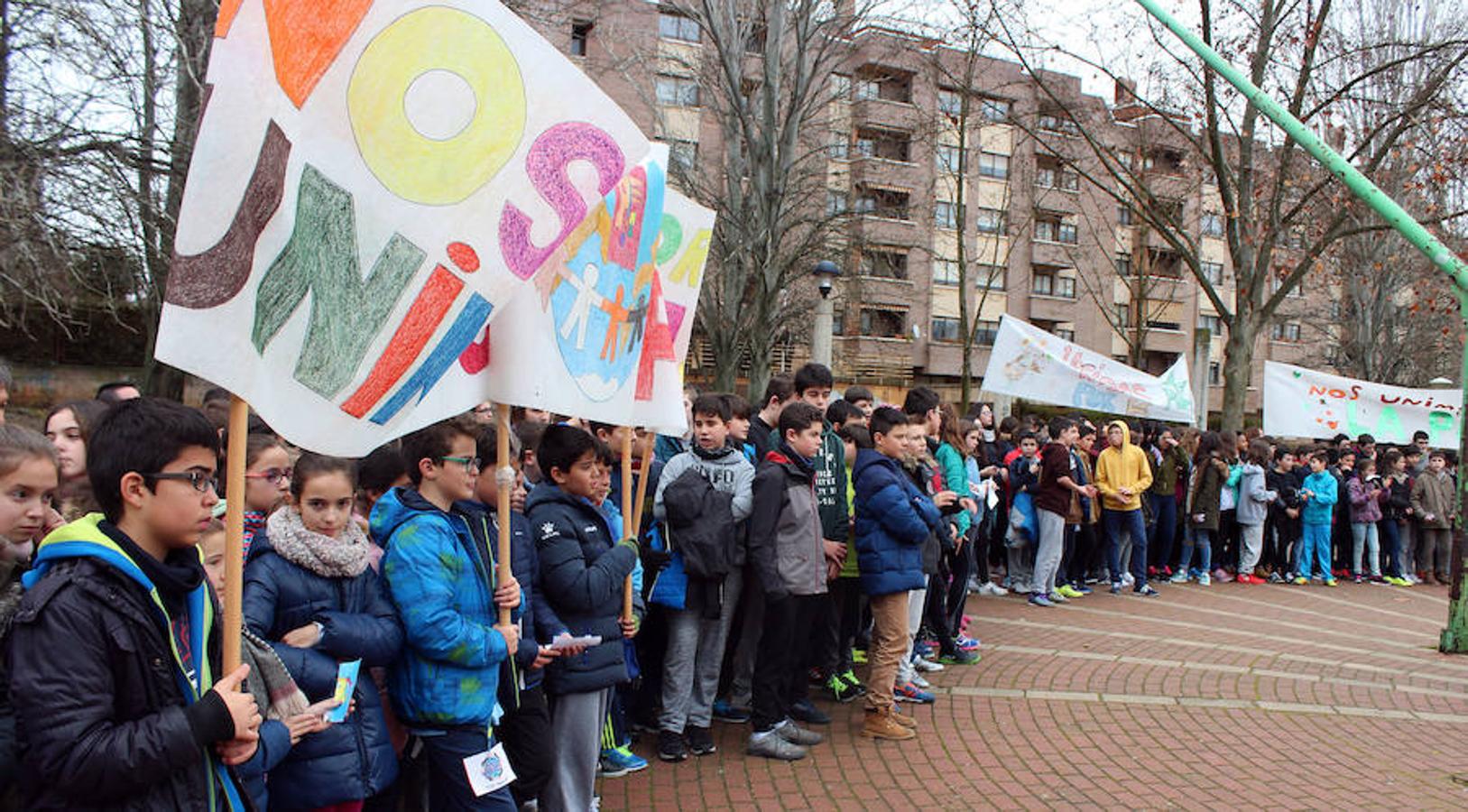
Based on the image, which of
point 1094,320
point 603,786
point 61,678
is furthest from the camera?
point 1094,320

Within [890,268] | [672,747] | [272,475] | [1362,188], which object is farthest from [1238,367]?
[890,268]

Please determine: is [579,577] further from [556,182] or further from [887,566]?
[887,566]

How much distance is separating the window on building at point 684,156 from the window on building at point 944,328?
86.8ft

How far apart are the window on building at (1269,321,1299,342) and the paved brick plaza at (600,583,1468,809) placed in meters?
48.6

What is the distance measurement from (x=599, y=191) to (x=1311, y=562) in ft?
41.1

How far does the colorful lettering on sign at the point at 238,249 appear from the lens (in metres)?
2.06

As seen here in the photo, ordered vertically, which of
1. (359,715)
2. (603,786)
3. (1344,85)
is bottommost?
(603,786)

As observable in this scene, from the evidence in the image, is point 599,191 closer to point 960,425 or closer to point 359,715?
point 359,715

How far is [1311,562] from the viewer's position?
40.5ft

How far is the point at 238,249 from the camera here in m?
2.15

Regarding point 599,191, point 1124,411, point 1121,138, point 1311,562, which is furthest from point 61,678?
point 1121,138

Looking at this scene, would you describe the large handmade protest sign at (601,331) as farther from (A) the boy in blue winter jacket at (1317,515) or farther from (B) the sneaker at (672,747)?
(A) the boy in blue winter jacket at (1317,515)

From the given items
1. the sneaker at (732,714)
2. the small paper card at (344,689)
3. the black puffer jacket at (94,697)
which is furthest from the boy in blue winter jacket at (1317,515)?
the black puffer jacket at (94,697)

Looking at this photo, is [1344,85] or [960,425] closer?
[960,425]
